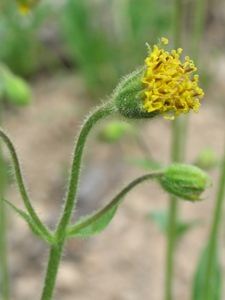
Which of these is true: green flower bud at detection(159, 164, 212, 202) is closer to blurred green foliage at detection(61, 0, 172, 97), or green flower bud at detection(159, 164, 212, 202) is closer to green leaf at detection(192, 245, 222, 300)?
green leaf at detection(192, 245, 222, 300)

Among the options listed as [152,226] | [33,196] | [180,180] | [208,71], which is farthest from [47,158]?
[180,180]

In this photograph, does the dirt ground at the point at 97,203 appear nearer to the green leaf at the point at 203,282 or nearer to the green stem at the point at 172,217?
the green stem at the point at 172,217

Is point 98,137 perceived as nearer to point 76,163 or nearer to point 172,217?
point 172,217

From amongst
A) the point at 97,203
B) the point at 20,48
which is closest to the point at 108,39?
the point at 20,48

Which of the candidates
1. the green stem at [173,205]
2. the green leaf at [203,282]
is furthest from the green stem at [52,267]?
the green stem at [173,205]

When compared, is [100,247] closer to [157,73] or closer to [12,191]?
[12,191]
